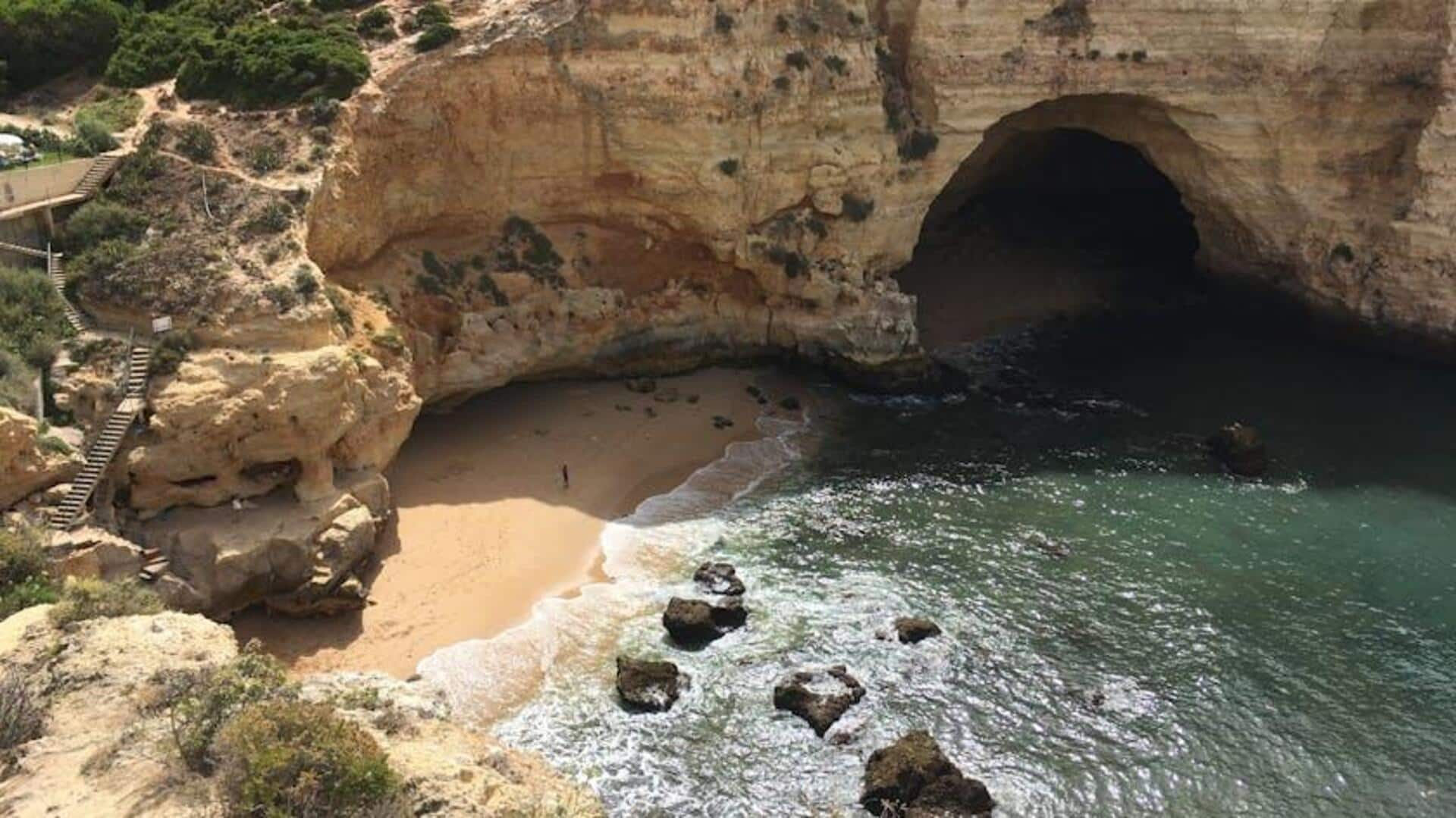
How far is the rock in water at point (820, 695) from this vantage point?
26.2 meters

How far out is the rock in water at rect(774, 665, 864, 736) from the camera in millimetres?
26156

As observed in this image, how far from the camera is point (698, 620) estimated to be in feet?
94.6

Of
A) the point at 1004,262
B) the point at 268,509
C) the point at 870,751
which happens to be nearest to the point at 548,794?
the point at 870,751

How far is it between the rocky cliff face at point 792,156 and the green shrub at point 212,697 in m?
17.1

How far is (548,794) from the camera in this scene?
1864 cm

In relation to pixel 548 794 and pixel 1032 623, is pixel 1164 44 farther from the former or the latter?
pixel 548 794

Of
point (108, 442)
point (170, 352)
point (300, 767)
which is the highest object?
point (170, 352)

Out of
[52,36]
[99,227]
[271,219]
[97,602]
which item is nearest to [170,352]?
[271,219]

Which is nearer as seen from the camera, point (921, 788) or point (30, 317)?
point (921, 788)

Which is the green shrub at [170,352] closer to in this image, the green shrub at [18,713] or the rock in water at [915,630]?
the green shrub at [18,713]

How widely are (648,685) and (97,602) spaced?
471 inches

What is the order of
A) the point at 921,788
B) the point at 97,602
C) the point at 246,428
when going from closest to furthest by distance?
the point at 97,602 < the point at 921,788 < the point at 246,428

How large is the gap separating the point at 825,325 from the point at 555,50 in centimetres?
1446

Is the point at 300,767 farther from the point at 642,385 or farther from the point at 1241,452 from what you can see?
the point at 1241,452
